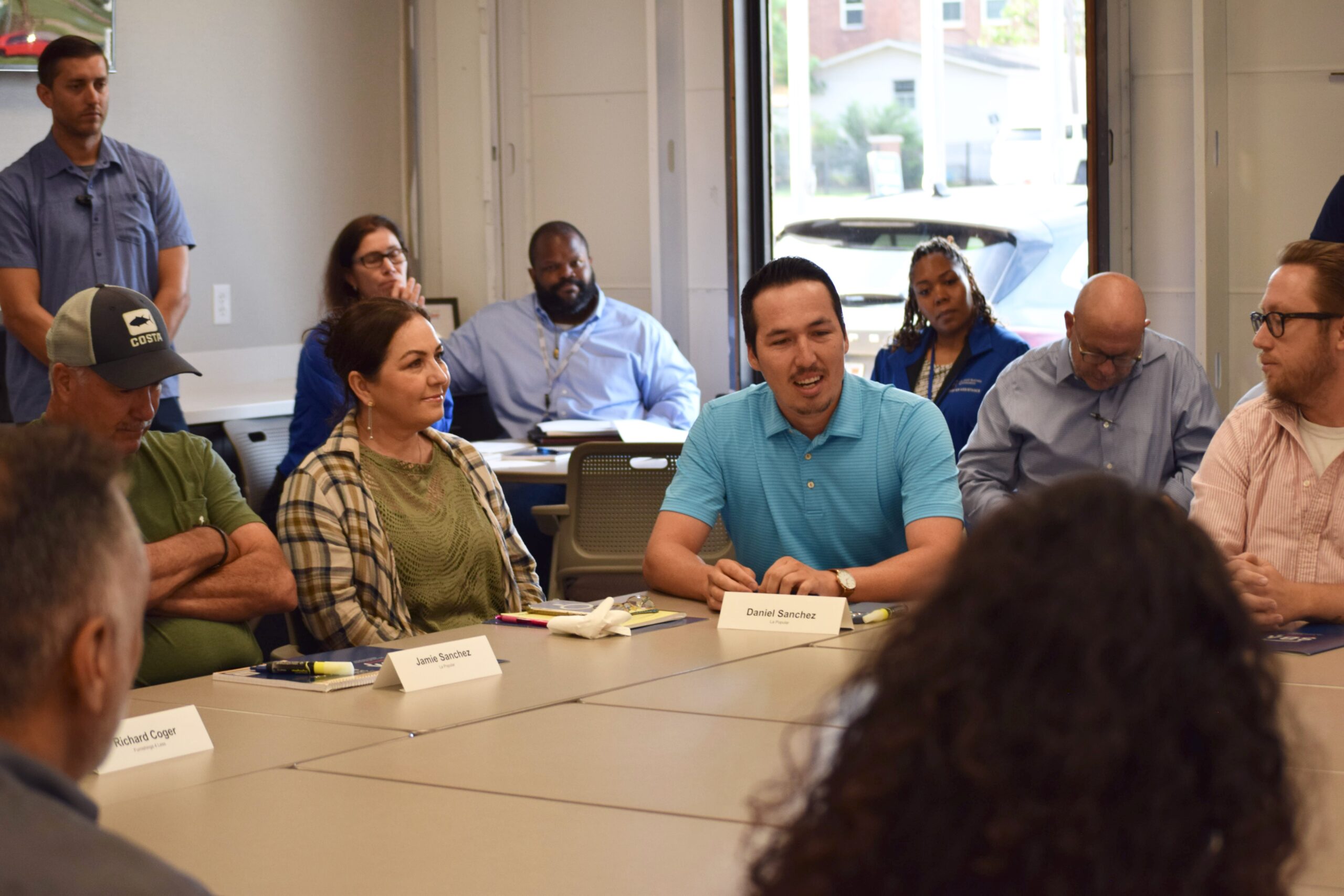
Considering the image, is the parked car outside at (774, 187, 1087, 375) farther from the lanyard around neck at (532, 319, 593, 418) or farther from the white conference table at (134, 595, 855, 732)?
the white conference table at (134, 595, 855, 732)

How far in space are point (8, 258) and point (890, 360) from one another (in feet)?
9.58

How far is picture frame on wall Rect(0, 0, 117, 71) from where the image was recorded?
4551 mm

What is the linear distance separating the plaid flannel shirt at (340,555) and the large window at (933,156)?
142 inches

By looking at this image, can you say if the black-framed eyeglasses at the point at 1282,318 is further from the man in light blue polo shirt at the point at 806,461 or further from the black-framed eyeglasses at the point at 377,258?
the black-framed eyeglasses at the point at 377,258

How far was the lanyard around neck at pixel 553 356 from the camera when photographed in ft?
18.5

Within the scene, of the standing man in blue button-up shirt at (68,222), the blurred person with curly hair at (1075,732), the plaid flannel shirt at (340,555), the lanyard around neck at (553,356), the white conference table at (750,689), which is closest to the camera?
the blurred person with curly hair at (1075,732)

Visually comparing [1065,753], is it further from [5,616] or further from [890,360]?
[890,360]

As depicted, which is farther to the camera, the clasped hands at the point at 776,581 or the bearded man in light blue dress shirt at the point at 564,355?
the bearded man in light blue dress shirt at the point at 564,355

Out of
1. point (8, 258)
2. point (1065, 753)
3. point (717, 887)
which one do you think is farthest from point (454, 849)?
point (8, 258)

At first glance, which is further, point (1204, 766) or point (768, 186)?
point (768, 186)

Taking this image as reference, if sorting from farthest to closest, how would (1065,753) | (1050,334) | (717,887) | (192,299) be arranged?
(1050,334), (192,299), (717,887), (1065,753)

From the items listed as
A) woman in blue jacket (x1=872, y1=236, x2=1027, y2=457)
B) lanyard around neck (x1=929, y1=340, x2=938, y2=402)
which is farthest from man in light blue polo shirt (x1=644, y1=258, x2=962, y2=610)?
lanyard around neck (x1=929, y1=340, x2=938, y2=402)

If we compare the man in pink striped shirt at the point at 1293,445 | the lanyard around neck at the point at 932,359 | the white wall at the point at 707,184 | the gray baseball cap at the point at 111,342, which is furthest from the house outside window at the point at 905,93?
the gray baseball cap at the point at 111,342

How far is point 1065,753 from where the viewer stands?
24.5 inches
